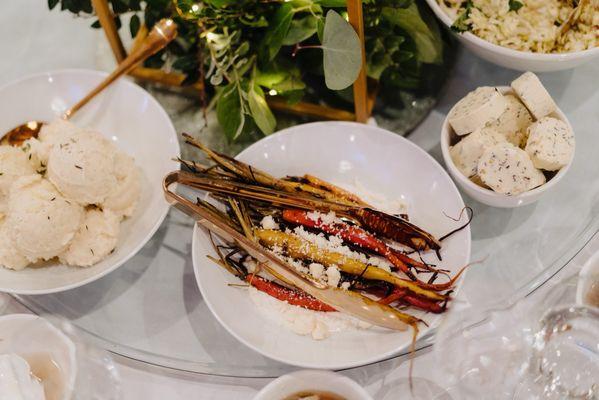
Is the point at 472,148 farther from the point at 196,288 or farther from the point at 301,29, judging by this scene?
the point at 196,288

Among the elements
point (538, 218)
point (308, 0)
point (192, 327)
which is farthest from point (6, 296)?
point (538, 218)

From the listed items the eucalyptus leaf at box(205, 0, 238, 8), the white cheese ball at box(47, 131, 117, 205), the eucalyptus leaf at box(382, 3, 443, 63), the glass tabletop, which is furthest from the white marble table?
the eucalyptus leaf at box(205, 0, 238, 8)

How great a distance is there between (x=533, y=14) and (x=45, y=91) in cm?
96

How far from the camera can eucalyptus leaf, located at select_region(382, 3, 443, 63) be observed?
108 cm

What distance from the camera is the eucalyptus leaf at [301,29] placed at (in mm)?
1020

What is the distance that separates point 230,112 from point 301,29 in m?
0.20

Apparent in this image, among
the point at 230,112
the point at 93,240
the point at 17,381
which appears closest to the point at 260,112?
the point at 230,112

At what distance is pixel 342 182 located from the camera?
3.56 feet

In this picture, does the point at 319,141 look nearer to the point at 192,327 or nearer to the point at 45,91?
the point at 192,327

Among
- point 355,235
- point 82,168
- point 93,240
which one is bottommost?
point 355,235

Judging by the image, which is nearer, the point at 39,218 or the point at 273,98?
the point at 39,218

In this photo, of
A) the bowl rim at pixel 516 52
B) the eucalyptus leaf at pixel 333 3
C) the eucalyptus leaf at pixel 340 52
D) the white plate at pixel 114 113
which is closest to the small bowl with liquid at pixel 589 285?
the bowl rim at pixel 516 52

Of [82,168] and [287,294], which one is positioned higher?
[82,168]

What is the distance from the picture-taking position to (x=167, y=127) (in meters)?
1.13
